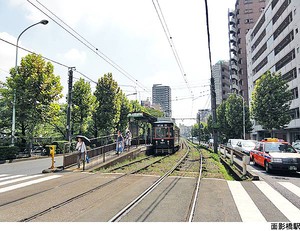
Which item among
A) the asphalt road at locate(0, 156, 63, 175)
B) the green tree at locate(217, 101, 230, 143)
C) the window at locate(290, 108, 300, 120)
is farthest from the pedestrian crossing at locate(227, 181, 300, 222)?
the green tree at locate(217, 101, 230, 143)

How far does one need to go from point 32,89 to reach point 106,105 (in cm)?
1425

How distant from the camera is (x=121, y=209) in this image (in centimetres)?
605

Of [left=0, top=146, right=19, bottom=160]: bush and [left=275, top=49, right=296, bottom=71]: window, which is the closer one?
[left=0, top=146, right=19, bottom=160]: bush

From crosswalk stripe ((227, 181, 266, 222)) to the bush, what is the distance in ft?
54.5

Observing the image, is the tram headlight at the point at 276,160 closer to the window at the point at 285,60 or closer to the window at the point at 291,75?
the window at the point at 291,75

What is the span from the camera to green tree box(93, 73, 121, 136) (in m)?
34.5

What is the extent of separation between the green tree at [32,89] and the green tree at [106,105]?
486 inches

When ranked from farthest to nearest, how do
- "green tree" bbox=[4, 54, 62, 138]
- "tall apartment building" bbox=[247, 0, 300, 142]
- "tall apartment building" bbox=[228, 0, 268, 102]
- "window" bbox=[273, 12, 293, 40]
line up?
1. "tall apartment building" bbox=[228, 0, 268, 102]
2. "window" bbox=[273, 12, 293, 40]
3. "tall apartment building" bbox=[247, 0, 300, 142]
4. "green tree" bbox=[4, 54, 62, 138]

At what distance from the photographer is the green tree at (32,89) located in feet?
68.6

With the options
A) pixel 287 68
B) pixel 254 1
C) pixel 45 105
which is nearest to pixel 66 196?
pixel 45 105

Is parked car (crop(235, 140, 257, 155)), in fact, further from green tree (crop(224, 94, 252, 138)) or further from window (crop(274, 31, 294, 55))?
green tree (crop(224, 94, 252, 138))

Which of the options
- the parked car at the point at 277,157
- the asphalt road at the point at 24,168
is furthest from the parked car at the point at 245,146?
the asphalt road at the point at 24,168

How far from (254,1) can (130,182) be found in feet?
263

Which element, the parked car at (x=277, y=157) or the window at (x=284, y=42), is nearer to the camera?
the parked car at (x=277, y=157)
